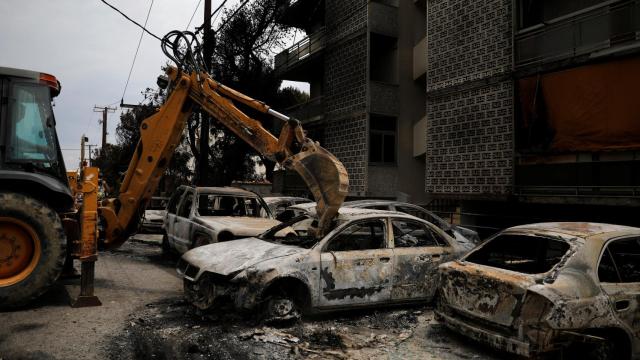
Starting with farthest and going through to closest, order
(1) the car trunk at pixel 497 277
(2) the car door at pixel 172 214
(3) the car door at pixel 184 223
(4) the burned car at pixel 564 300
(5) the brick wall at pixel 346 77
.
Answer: (5) the brick wall at pixel 346 77, (2) the car door at pixel 172 214, (3) the car door at pixel 184 223, (1) the car trunk at pixel 497 277, (4) the burned car at pixel 564 300

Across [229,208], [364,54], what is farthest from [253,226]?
[364,54]

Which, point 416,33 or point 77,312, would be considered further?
point 416,33

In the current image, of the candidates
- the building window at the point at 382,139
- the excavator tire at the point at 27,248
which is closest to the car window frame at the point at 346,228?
the excavator tire at the point at 27,248

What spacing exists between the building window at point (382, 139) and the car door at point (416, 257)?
34.1 feet

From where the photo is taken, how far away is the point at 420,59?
18094mm

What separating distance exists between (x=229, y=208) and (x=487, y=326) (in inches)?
278

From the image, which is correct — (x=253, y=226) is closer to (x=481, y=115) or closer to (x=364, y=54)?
(x=481, y=115)

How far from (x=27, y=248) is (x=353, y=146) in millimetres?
12880

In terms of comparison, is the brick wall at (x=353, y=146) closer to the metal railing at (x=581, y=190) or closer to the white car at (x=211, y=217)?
the metal railing at (x=581, y=190)

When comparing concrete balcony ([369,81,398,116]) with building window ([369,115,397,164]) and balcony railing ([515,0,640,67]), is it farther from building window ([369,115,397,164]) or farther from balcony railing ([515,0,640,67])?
balcony railing ([515,0,640,67])

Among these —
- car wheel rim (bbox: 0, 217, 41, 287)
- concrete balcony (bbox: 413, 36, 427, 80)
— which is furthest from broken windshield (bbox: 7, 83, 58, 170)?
concrete balcony (bbox: 413, 36, 427, 80)

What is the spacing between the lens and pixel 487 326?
196 inches

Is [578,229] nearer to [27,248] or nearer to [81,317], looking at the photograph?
[81,317]

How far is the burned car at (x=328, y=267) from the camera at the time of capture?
19.2ft
